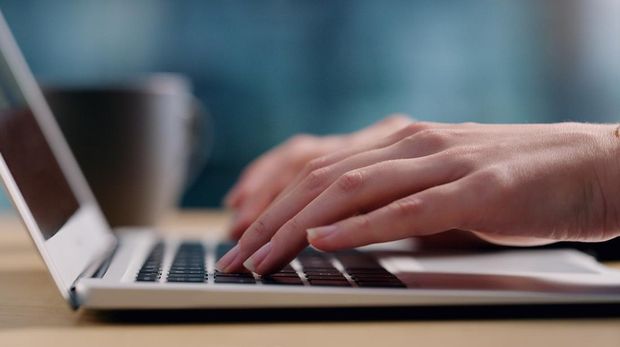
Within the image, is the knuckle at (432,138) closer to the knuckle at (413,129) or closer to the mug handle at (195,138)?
the knuckle at (413,129)

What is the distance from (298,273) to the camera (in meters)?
0.50

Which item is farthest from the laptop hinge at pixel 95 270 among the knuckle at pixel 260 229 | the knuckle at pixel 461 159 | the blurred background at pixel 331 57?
the blurred background at pixel 331 57

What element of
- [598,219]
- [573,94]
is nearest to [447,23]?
[573,94]

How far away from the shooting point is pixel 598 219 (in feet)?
1.60

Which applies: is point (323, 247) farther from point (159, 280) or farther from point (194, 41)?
point (194, 41)

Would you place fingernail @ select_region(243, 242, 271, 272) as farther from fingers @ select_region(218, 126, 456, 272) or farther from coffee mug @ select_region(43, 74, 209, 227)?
coffee mug @ select_region(43, 74, 209, 227)

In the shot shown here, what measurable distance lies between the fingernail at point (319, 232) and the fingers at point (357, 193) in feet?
0.05

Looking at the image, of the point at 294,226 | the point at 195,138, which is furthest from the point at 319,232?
the point at 195,138

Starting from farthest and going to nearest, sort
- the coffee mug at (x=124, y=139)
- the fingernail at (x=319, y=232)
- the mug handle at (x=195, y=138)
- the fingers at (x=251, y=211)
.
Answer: the mug handle at (x=195, y=138) → the coffee mug at (x=124, y=139) → the fingers at (x=251, y=211) → the fingernail at (x=319, y=232)

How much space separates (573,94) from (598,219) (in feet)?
7.61

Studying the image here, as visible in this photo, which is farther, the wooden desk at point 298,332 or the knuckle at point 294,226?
the knuckle at point 294,226

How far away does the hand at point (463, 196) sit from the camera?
470 mm

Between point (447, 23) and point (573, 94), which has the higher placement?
point (447, 23)

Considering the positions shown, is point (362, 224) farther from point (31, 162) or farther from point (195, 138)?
point (195, 138)
